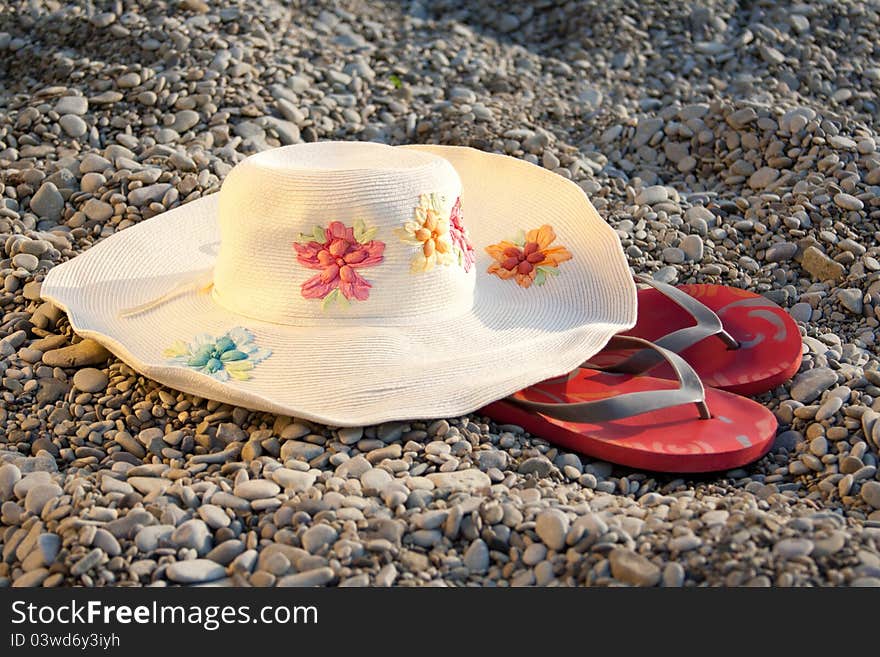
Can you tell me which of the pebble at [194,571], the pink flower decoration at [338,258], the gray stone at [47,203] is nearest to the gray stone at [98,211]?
the gray stone at [47,203]

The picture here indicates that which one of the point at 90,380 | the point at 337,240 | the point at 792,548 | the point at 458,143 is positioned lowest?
the point at 90,380

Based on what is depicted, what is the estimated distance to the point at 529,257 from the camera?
2775 millimetres

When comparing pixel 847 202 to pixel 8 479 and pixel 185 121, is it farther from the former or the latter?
pixel 8 479

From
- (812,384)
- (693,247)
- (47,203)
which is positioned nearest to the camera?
(812,384)

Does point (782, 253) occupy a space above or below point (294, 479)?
above

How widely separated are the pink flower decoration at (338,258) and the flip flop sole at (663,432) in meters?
0.42

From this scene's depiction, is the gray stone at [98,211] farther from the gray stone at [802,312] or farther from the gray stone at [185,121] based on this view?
the gray stone at [802,312]

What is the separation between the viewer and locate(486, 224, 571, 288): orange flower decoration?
274 cm

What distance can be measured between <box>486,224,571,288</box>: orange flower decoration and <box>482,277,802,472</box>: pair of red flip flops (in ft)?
0.86

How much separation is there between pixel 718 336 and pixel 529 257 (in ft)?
1.75

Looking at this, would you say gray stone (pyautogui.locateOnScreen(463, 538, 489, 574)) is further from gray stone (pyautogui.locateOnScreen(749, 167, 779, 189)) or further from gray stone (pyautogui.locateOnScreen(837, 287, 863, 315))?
gray stone (pyautogui.locateOnScreen(749, 167, 779, 189))

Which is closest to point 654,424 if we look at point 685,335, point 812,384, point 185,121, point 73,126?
point 685,335

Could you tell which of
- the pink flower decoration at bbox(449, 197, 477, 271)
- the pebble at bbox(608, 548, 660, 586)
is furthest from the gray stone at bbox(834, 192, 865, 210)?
the pebble at bbox(608, 548, 660, 586)

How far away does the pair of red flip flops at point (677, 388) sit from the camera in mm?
2289
